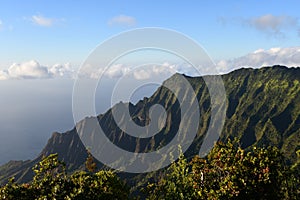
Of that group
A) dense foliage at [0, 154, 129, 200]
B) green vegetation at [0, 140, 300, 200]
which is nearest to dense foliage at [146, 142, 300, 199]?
green vegetation at [0, 140, 300, 200]

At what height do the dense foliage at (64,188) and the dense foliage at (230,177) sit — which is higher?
the dense foliage at (230,177)

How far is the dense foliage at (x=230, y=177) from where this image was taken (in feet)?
130

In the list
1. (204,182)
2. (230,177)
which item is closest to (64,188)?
(204,182)

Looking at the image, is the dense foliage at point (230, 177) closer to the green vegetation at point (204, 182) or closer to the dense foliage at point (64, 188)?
the green vegetation at point (204, 182)

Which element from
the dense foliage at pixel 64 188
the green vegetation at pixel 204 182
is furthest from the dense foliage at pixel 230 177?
the dense foliage at pixel 64 188

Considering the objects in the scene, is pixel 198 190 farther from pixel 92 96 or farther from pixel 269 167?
pixel 92 96

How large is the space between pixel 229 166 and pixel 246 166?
81.8 inches

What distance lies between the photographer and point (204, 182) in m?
42.7

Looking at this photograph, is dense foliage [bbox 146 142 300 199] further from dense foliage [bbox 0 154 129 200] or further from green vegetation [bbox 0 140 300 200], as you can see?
dense foliage [bbox 0 154 129 200]

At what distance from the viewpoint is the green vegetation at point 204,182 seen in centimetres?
3956

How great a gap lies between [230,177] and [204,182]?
13.2ft

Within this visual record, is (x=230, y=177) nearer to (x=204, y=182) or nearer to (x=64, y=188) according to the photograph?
(x=204, y=182)

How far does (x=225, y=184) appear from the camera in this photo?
39.5 meters

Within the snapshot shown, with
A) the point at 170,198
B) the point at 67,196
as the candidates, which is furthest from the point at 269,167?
the point at 67,196
